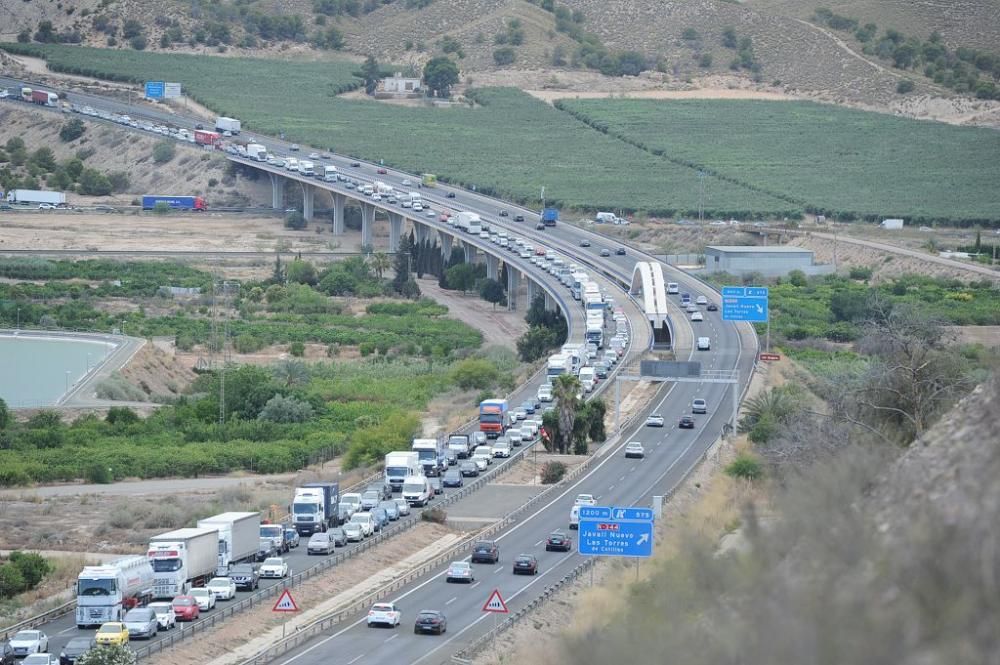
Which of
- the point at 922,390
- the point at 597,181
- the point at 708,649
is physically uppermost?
the point at 708,649

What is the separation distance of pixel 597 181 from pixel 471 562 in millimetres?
120246

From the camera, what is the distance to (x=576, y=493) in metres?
57.4

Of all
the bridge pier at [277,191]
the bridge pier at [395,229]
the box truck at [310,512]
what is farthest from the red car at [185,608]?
the bridge pier at [277,191]

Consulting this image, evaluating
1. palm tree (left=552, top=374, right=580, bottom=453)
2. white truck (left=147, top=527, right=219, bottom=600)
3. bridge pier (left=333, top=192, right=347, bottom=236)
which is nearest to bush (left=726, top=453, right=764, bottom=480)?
palm tree (left=552, top=374, right=580, bottom=453)

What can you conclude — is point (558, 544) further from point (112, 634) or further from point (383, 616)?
point (112, 634)

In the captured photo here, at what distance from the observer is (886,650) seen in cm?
1398

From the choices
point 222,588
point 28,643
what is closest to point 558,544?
point 222,588

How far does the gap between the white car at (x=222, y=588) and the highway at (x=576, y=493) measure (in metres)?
3.04

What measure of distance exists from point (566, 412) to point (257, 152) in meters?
87.1

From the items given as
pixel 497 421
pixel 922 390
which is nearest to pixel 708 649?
pixel 922 390

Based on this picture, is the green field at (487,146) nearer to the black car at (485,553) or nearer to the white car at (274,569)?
the black car at (485,553)

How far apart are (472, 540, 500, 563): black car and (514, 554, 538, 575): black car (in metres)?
1.17

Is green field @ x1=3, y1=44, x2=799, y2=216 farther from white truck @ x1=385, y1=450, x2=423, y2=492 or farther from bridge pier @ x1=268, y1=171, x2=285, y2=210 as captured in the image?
white truck @ x1=385, y1=450, x2=423, y2=492

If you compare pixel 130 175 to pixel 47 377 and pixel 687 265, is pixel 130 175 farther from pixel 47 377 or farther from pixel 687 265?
pixel 47 377
